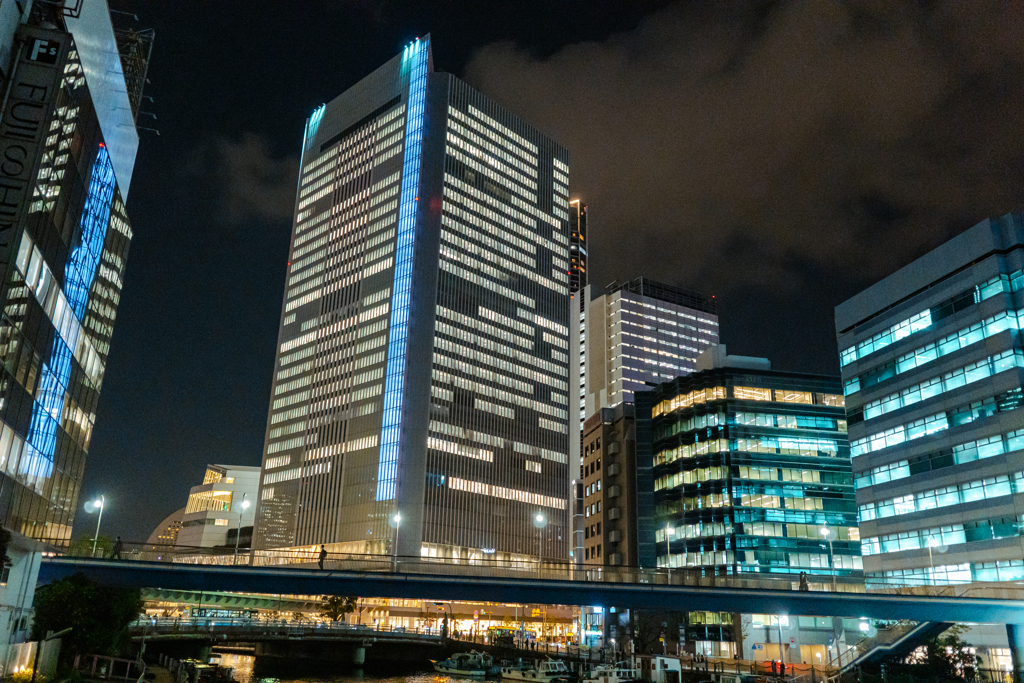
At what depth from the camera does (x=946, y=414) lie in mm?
97062

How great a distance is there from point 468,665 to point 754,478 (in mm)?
68869

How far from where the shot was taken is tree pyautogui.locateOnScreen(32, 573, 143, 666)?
52.9 m

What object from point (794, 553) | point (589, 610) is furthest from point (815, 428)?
point (589, 610)

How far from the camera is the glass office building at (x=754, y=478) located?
139125 mm

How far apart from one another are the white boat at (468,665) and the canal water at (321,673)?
48.9 inches

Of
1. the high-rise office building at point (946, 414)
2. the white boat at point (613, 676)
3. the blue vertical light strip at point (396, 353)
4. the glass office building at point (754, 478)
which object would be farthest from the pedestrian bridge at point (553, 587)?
the blue vertical light strip at point (396, 353)

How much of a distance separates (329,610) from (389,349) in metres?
65.9

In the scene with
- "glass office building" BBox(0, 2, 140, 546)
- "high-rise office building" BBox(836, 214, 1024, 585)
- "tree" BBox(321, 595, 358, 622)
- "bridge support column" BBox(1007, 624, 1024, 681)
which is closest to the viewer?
"glass office building" BBox(0, 2, 140, 546)

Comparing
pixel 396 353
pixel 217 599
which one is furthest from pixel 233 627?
pixel 396 353

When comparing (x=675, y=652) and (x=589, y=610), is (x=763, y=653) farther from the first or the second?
(x=589, y=610)

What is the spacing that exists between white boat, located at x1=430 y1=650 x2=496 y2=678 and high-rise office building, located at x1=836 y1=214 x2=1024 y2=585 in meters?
46.4

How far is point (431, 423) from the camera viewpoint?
617 feet

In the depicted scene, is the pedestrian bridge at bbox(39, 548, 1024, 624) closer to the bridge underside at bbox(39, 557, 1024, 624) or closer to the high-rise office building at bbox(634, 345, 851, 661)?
the bridge underside at bbox(39, 557, 1024, 624)

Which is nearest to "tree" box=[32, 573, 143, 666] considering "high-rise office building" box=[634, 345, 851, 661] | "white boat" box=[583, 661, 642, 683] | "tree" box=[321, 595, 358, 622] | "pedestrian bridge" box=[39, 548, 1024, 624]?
"pedestrian bridge" box=[39, 548, 1024, 624]
